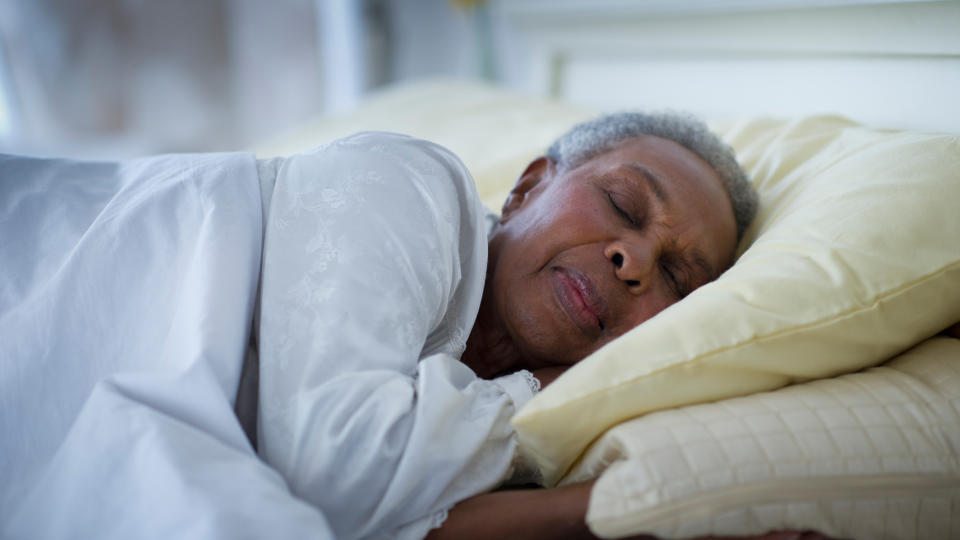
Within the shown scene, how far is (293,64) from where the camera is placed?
3588mm

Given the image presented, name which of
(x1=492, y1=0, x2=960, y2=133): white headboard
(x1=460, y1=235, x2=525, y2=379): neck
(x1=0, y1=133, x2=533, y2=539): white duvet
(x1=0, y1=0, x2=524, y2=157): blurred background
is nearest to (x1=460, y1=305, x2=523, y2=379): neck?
(x1=460, y1=235, x2=525, y2=379): neck

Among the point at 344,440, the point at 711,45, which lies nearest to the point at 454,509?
the point at 344,440

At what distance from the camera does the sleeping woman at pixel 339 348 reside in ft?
1.83

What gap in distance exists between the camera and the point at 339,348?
620mm

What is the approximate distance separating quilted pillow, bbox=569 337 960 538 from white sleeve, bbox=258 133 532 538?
132 millimetres

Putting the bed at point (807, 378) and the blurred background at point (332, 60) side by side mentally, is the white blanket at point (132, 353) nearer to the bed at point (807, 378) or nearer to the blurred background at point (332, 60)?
the bed at point (807, 378)

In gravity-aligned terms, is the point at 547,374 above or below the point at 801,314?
below

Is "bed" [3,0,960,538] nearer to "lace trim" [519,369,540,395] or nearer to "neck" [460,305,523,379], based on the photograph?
"lace trim" [519,369,540,395]

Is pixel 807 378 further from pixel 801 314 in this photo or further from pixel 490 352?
pixel 490 352

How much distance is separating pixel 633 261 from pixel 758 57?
87cm

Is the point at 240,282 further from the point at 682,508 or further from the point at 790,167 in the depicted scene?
the point at 790,167

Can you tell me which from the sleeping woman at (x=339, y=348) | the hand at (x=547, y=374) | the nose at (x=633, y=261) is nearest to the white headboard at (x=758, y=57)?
the sleeping woman at (x=339, y=348)

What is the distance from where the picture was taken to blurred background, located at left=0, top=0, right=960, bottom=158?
1.49 meters

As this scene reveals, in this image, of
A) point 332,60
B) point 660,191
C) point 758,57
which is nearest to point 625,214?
point 660,191
